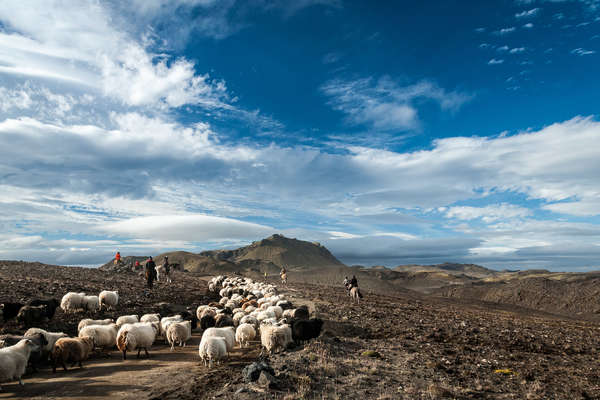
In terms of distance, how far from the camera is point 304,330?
45.9 feet

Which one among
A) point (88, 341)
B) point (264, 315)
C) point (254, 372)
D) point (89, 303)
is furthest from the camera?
point (89, 303)

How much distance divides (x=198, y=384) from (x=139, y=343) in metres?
4.20

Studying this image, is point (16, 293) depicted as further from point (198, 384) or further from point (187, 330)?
point (198, 384)

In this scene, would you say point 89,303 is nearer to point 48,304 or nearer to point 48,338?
point 48,304

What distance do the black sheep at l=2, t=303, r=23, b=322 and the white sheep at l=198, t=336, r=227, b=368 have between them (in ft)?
35.8

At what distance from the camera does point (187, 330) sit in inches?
552

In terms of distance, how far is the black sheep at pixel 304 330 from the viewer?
45.5 ft

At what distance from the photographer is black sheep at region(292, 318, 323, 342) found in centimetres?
1388

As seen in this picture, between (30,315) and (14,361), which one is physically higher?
(30,315)

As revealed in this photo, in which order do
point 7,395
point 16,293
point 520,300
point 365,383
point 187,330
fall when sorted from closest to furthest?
Answer: point 7,395 < point 365,383 < point 187,330 < point 16,293 < point 520,300

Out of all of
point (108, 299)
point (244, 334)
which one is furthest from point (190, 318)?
point (108, 299)

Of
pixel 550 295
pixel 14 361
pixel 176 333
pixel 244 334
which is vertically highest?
pixel 14 361

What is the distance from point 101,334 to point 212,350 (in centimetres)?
483

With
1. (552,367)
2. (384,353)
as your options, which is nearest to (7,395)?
(384,353)
